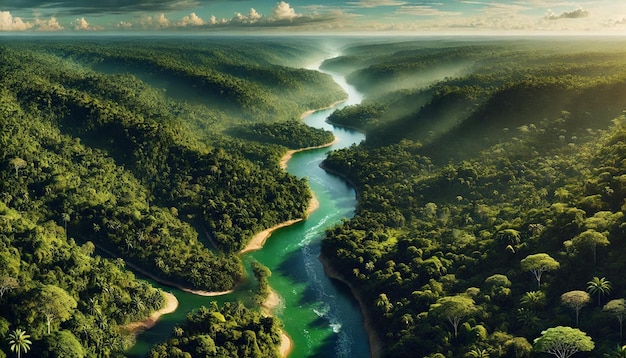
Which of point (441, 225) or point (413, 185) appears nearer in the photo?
point (441, 225)

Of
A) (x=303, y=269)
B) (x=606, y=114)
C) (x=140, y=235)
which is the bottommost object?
(x=303, y=269)

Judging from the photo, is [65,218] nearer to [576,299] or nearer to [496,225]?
[496,225]

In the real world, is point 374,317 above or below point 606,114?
below

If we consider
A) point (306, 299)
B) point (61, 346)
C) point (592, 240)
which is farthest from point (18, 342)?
point (592, 240)

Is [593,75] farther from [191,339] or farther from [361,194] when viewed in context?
[191,339]

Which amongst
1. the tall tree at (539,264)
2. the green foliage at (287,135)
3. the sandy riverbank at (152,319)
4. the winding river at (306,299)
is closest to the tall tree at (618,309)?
the tall tree at (539,264)

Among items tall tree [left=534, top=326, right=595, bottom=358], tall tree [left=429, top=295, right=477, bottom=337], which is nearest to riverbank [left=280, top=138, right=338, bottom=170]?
tall tree [left=429, top=295, right=477, bottom=337]

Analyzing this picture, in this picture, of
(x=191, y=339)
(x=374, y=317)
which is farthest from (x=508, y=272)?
(x=191, y=339)
